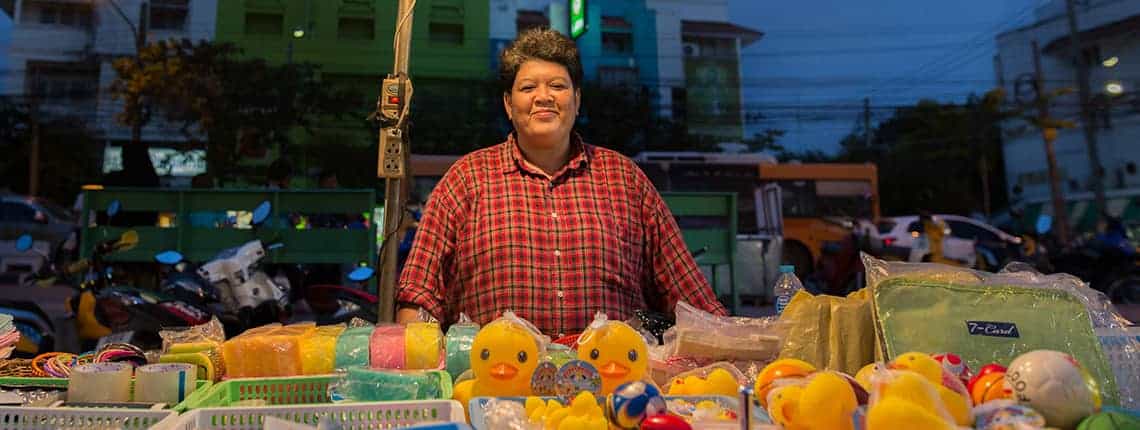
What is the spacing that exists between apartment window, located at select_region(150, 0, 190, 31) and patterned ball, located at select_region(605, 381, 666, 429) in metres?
11.9

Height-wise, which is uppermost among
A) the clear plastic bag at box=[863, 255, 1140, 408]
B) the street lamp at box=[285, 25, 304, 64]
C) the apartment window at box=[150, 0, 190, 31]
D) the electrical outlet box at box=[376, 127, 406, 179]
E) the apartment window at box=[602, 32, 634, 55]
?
the apartment window at box=[602, 32, 634, 55]

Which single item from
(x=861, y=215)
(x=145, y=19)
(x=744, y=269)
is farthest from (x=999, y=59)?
(x=145, y=19)

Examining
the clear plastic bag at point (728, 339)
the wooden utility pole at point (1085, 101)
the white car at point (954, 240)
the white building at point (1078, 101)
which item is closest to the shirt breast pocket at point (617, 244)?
the clear plastic bag at point (728, 339)

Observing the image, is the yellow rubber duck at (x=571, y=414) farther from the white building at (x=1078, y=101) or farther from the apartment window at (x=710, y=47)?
the apartment window at (x=710, y=47)

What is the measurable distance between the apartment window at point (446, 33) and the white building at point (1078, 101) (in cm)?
798

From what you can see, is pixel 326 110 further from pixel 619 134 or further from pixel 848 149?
pixel 848 149

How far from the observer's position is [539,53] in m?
2.06

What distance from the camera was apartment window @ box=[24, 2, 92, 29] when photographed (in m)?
9.94

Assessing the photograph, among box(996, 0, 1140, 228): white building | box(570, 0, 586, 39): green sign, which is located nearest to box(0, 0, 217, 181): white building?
box(570, 0, 586, 39): green sign

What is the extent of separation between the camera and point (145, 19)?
35.3 feet

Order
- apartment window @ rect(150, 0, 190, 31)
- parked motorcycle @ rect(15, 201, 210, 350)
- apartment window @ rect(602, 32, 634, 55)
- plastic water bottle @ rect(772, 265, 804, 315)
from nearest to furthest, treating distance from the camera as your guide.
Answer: plastic water bottle @ rect(772, 265, 804, 315) → parked motorcycle @ rect(15, 201, 210, 350) → apartment window @ rect(150, 0, 190, 31) → apartment window @ rect(602, 32, 634, 55)

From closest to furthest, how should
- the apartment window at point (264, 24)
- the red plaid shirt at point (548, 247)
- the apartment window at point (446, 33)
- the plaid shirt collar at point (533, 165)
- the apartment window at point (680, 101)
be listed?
the red plaid shirt at point (548, 247)
the plaid shirt collar at point (533, 165)
the apartment window at point (264, 24)
the apartment window at point (446, 33)
the apartment window at point (680, 101)

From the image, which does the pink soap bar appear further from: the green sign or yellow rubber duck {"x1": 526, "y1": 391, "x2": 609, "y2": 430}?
the green sign

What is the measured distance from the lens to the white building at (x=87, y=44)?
10.3 m
